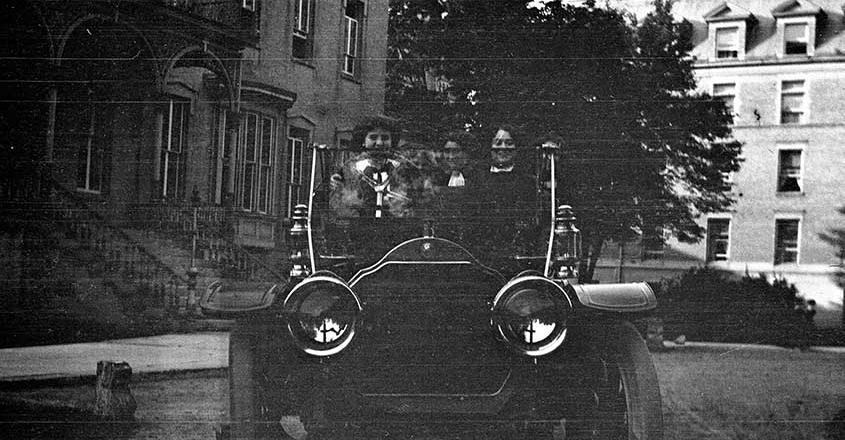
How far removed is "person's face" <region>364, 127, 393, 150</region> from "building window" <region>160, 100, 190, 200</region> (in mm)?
556

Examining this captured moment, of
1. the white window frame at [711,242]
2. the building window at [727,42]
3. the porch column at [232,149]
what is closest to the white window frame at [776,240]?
the white window frame at [711,242]

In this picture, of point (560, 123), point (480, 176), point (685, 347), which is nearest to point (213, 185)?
point (480, 176)

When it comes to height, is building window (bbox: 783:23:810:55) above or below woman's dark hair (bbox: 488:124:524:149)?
above

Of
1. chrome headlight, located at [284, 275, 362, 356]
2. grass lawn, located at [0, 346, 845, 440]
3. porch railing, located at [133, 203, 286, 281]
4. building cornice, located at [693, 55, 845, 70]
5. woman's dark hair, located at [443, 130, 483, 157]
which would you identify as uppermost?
building cornice, located at [693, 55, 845, 70]

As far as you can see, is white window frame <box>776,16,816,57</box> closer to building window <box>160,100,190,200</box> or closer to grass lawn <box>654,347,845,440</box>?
grass lawn <box>654,347,845,440</box>

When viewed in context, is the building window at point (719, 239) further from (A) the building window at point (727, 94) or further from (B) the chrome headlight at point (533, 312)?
(B) the chrome headlight at point (533, 312)

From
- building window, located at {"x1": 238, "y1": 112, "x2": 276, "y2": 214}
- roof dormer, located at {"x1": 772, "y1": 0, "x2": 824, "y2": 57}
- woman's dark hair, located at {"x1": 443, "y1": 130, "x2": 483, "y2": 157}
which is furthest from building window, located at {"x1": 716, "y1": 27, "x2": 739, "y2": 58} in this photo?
building window, located at {"x1": 238, "y1": 112, "x2": 276, "y2": 214}

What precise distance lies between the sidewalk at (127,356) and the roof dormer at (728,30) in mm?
1688

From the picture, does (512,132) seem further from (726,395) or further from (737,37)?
(726,395)

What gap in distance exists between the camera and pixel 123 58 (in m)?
2.81

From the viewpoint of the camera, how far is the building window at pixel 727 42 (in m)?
2.60

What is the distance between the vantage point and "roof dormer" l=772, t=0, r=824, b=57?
2.54 m

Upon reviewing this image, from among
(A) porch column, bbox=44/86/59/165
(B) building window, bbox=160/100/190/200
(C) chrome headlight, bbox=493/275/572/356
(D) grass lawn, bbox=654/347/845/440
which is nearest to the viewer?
(C) chrome headlight, bbox=493/275/572/356

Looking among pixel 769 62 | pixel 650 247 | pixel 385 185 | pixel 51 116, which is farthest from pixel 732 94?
pixel 51 116
